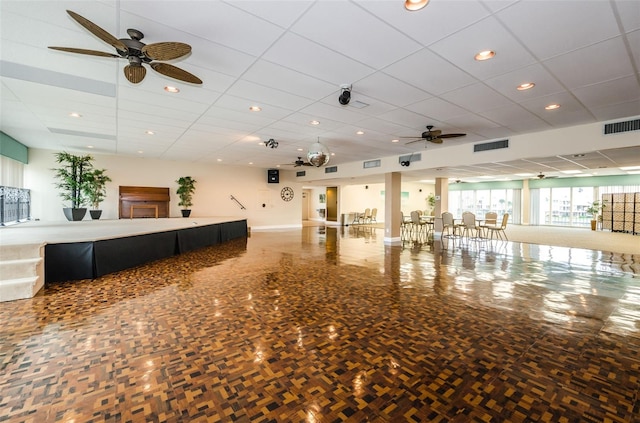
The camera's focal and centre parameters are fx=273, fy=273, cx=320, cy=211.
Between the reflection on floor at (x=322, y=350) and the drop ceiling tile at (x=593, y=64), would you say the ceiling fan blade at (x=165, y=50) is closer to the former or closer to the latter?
the reflection on floor at (x=322, y=350)

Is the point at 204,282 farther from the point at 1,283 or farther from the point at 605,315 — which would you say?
the point at 605,315

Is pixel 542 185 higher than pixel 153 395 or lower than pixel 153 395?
higher

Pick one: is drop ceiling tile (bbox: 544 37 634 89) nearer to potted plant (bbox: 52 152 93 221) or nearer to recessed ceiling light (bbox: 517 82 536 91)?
recessed ceiling light (bbox: 517 82 536 91)

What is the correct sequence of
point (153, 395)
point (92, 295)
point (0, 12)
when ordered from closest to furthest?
point (153, 395) < point (0, 12) < point (92, 295)

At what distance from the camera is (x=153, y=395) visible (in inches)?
67.3

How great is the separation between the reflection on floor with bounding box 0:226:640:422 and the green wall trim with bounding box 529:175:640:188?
44.1 ft

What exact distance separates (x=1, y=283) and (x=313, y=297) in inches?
153

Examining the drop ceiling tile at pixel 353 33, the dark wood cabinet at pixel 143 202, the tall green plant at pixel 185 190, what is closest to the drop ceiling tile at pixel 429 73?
the drop ceiling tile at pixel 353 33

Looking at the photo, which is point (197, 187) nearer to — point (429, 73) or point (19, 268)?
point (19, 268)

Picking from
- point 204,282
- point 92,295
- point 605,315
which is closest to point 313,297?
point 204,282

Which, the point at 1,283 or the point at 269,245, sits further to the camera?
the point at 269,245

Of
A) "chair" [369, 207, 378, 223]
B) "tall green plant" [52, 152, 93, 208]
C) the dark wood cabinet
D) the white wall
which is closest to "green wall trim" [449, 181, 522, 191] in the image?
"chair" [369, 207, 378, 223]

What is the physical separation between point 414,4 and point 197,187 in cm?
1122

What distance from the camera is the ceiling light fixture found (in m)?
2.24
